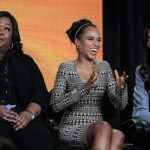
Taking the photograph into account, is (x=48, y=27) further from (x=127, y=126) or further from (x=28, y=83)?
(x=127, y=126)

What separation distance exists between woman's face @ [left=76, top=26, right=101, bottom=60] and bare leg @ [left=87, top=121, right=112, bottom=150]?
2.04ft

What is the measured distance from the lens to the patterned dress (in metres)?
2.23

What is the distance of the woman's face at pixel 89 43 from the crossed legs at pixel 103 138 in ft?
2.01

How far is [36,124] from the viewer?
210 centimetres

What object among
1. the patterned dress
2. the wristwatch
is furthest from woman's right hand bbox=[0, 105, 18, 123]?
the patterned dress

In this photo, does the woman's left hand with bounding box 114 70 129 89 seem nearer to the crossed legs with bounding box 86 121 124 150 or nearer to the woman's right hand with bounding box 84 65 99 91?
the woman's right hand with bounding box 84 65 99 91

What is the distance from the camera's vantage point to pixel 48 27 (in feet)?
11.0

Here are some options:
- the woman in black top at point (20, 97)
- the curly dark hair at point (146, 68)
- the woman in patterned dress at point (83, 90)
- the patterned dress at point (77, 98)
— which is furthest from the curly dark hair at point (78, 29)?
the curly dark hair at point (146, 68)

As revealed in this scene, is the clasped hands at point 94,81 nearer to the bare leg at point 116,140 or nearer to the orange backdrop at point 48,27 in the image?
the bare leg at point 116,140

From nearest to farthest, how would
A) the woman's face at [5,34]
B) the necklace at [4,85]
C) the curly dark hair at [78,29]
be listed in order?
the necklace at [4,85] < the woman's face at [5,34] < the curly dark hair at [78,29]

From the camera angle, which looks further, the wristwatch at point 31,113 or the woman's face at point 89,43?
the woman's face at point 89,43

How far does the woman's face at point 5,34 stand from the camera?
2.34m

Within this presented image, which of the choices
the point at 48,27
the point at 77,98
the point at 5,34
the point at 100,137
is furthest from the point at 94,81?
the point at 48,27

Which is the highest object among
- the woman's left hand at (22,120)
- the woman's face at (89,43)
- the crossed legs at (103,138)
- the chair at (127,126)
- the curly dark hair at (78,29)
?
the curly dark hair at (78,29)
